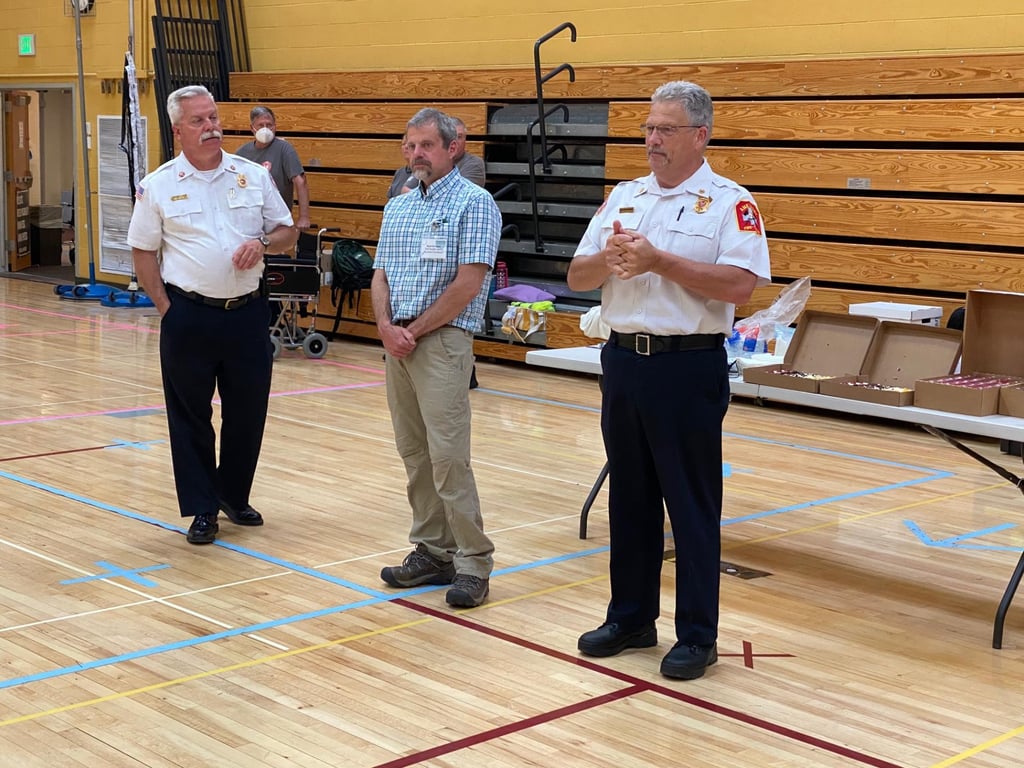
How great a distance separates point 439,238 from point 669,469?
1097 millimetres

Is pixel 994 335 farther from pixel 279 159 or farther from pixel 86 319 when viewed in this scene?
pixel 86 319

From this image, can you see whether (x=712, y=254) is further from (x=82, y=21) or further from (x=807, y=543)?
(x=82, y=21)

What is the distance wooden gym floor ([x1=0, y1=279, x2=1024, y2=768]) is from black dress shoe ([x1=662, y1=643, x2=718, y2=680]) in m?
0.04

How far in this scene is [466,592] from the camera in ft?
14.0

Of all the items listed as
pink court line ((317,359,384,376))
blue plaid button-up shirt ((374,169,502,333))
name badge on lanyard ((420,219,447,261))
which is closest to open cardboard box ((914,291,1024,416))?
blue plaid button-up shirt ((374,169,502,333))

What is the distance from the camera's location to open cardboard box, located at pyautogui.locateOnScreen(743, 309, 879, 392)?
489cm

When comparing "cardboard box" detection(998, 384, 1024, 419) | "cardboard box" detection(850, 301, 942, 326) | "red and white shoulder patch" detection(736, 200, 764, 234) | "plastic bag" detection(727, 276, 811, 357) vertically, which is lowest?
"cardboard box" detection(998, 384, 1024, 419)

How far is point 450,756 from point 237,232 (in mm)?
2461

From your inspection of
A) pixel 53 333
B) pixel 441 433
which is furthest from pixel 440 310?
pixel 53 333

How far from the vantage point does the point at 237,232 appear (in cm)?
495

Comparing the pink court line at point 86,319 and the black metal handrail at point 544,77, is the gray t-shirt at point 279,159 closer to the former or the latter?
the black metal handrail at point 544,77

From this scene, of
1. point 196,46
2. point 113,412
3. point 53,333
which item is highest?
point 196,46

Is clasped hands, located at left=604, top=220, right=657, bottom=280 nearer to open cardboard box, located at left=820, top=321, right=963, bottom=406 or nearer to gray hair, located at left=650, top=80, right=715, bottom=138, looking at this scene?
gray hair, located at left=650, top=80, right=715, bottom=138

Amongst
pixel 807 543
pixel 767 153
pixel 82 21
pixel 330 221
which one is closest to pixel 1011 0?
pixel 767 153
